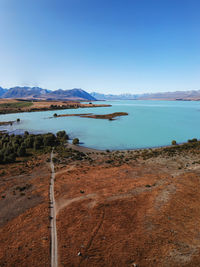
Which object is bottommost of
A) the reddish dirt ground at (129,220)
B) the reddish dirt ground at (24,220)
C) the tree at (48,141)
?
the reddish dirt ground at (24,220)

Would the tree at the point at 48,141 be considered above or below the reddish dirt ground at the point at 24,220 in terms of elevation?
above

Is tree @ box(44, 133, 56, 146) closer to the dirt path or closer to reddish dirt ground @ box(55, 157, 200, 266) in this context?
reddish dirt ground @ box(55, 157, 200, 266)

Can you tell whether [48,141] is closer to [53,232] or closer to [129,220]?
[53,232]

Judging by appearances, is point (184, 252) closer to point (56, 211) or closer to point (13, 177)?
point (56, 211)

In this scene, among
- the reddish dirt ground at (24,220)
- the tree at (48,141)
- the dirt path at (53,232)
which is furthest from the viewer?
the tree at (48,141)

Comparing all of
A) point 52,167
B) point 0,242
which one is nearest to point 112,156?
point 52,167

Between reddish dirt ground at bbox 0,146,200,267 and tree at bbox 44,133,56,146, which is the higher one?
tree at bbox 44,133,56,146

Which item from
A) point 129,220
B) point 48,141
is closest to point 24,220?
point 129,220

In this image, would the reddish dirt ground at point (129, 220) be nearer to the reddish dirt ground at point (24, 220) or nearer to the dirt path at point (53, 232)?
the dirt path at point (53, 232)

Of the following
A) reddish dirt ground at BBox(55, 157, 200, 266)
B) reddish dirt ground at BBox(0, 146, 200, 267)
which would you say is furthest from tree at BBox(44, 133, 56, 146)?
reddish dirt ground at BBox(55, 157, 200, 266)

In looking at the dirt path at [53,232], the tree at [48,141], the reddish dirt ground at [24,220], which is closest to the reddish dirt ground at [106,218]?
the reddish dirt ground at [24,220]

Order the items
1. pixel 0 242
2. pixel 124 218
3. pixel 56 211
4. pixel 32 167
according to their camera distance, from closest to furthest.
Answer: pixel 0 242
pixel 124 218
pixel 56 211
pixel 32 167
